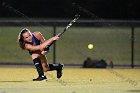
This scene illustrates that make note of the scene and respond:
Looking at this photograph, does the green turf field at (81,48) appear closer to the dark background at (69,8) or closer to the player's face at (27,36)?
the player's face at (27,36)

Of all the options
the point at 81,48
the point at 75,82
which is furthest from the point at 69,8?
the point at 75,82

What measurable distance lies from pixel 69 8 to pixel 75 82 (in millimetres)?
22640

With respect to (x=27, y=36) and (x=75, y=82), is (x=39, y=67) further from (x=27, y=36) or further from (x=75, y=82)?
(x=75, y=82)

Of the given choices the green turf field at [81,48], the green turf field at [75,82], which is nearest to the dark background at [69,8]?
the green turf field at [81,48]

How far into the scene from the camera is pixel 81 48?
20266 millimetres

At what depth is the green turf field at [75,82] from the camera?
955 cm

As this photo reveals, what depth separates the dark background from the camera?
30.9 meters

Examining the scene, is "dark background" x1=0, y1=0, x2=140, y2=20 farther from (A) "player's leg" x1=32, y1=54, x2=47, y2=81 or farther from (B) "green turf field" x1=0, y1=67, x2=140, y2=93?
(A) "player's leg" x1=32, y1=54, x2=47, y2=81

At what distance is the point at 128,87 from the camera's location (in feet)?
32.6

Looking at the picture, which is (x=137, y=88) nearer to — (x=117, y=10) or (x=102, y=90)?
(x=102, y=90)

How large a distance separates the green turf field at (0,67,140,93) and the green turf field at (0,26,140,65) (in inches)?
111

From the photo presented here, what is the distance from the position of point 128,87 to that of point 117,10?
928 inches

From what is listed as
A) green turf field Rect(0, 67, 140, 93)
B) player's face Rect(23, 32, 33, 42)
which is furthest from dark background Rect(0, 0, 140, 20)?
player's face Rect(23, 32, 33, 42)

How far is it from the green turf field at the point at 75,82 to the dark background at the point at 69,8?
17167 mm
